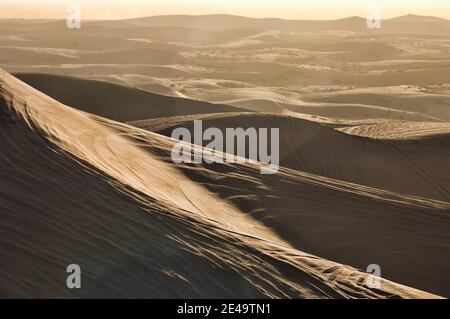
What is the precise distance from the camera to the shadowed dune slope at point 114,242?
4.71 metres

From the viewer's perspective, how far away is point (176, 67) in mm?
41375

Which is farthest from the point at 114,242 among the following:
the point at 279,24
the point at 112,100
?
the point at 279,24

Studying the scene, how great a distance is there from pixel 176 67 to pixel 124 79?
9.40 metres

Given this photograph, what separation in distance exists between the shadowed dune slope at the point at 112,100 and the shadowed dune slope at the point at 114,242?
10.3 metres

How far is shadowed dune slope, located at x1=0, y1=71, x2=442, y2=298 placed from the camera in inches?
185

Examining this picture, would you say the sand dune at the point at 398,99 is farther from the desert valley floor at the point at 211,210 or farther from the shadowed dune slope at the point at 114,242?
the shadowed dune slope at the point at 114,242

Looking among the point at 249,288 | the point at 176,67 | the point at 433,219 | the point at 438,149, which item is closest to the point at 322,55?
the point at 176,67

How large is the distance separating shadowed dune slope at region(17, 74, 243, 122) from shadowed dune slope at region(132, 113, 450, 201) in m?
4.14

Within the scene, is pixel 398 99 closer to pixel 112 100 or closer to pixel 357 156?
pixel 112 100

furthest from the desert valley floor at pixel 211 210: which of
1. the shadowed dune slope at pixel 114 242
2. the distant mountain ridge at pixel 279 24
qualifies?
the distant mountain ridge at pixel 279 24

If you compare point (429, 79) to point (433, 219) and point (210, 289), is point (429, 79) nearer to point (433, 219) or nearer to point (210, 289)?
point (433, 219)

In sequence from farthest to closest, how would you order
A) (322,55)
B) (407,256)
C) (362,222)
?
1. (322,55)
2. (362,222)
3. (407,256)

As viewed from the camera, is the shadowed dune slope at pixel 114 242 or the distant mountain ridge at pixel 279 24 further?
the distant mountain ridge at pixel 279 24

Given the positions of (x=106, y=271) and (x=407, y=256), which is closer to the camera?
(x=106, y=271)
